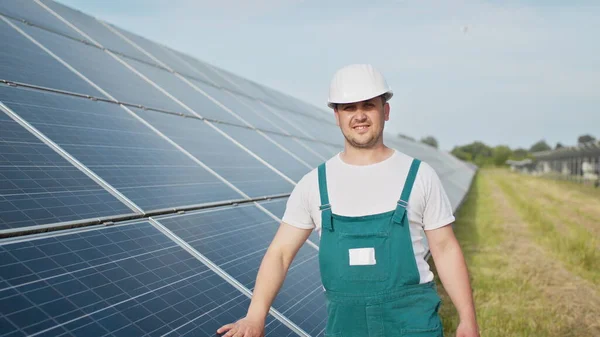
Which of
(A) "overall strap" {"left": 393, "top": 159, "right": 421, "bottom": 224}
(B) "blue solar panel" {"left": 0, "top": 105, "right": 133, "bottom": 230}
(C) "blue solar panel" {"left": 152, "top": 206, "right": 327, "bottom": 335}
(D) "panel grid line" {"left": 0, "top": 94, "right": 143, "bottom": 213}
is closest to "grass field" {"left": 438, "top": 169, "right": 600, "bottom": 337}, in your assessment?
(C) "blue solar panel" {"left": 152, "top": 206, "right": 327, "bottom": 335}

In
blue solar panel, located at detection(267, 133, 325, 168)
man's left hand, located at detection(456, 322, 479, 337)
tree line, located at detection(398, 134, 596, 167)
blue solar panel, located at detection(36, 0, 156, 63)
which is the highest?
blue solar panel, located at detection(36, 0, 156, 63)

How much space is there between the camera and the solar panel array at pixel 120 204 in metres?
2.90

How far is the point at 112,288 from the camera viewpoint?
305 cm

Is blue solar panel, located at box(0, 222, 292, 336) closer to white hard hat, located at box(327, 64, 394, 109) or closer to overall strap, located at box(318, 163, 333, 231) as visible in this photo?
overall strap, located at box(318, 163, 333, 231)

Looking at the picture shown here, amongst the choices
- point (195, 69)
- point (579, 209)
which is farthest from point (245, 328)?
point (579, 209)

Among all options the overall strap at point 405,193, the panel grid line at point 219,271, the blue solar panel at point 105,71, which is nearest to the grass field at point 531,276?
the panel grid line at point 219,271

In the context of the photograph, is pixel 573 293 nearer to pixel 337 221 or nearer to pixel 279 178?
pixel 279 178

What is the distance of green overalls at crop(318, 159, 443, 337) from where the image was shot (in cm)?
294

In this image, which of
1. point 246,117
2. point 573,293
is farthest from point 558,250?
point 246,117

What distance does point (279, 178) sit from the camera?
7.48 meters

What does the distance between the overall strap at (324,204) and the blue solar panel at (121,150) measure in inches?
70.1

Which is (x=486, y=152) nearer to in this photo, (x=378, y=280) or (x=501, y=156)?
(x=501, y=156)

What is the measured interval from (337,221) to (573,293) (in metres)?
7.61

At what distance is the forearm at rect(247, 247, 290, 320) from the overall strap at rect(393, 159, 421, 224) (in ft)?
2.62
